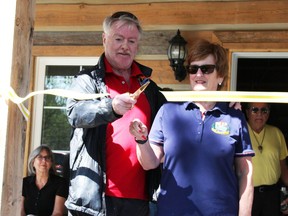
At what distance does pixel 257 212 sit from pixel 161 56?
168 cm

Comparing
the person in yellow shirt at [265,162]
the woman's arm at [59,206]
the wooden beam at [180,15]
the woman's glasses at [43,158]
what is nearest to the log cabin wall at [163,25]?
the wooden beam at [180,15]

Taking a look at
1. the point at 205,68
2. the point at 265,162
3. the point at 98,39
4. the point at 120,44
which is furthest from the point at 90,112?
the point at 98,39

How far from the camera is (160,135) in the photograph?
2623 mm

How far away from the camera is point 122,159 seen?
8.58ft

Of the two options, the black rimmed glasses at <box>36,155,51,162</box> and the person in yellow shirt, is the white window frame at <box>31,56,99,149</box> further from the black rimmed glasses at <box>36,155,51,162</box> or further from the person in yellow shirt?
the person in yellow shirt

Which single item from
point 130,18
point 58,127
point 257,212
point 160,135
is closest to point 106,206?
point 160,135

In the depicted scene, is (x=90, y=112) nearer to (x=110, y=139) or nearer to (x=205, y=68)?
(x=110, y=139)

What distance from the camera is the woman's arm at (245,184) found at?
8.28ft

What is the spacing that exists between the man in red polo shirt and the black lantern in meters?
2.06

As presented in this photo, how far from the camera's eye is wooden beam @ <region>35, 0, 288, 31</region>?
4.77 metres

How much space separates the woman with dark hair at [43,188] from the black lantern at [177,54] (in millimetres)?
1384

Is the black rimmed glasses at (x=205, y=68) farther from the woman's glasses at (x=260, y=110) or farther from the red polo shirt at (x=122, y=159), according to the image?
the woman's glasses at (x=260, y=110)

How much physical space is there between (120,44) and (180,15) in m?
2.43

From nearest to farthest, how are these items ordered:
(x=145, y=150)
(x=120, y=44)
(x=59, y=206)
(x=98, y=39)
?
(x=145, y=150) → (x=120, y=44) → (x=59, y=206) → (x=98, y=39)
